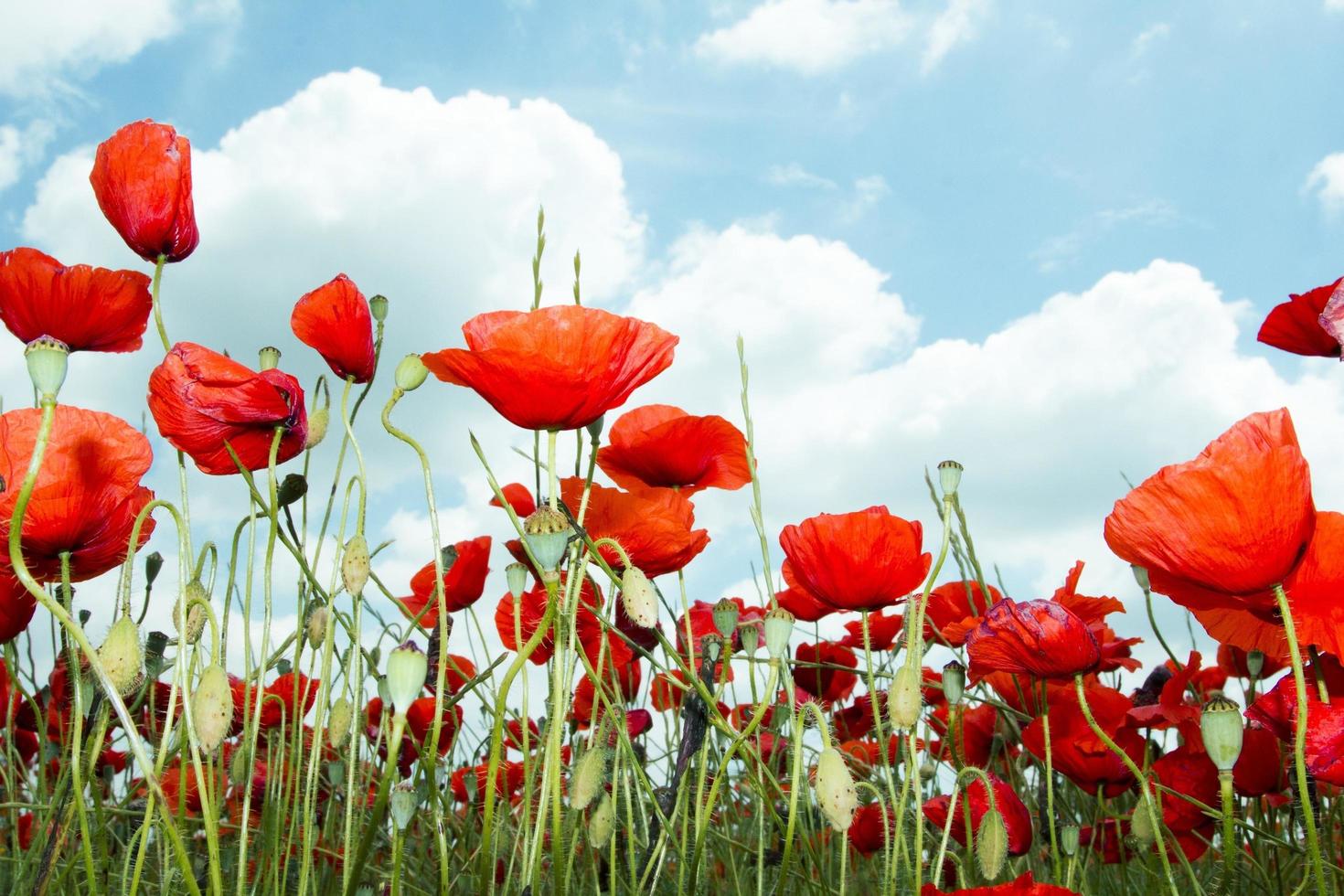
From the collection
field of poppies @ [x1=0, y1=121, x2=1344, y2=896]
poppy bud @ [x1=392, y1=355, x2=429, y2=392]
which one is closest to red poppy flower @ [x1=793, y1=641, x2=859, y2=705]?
field of poppies @ [x1=0, y1=121, x2=1344, y2=896]

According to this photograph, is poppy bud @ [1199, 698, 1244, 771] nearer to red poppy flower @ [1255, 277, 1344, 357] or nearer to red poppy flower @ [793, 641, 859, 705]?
red poppy flower @ [1255, 277, 1344, 357]

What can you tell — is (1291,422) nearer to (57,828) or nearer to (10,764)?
(57,828)

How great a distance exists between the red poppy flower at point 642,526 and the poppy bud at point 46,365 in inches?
27.5

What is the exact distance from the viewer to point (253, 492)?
141 cm

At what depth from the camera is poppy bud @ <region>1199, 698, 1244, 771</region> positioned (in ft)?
3.54

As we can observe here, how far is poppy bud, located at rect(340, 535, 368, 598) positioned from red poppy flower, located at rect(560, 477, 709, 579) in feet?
1.28

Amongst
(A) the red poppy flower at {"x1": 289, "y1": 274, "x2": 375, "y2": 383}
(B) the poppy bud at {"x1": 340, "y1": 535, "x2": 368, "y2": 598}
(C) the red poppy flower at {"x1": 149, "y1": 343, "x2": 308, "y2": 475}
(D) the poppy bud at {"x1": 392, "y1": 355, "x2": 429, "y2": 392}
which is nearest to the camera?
(B) the poppy bud at {"x1": 340, "y1": 535, "x2": 368, "y2": 598}

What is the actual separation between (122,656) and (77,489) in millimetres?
390

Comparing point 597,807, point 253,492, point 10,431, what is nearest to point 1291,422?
point 597,807

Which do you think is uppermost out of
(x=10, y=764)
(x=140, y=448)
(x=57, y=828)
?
(x=140, y=448)

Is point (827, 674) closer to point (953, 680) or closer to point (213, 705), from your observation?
point (953, 680)

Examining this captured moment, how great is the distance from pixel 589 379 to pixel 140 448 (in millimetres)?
683

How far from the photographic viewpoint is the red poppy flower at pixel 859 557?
1573 mm

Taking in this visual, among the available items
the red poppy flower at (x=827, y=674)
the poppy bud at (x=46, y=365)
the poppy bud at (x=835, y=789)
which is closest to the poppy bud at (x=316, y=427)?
the poppy bud at (x=46, y=365)
